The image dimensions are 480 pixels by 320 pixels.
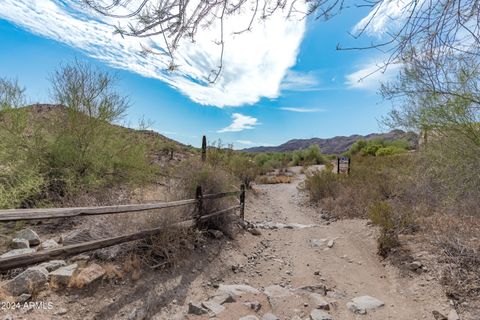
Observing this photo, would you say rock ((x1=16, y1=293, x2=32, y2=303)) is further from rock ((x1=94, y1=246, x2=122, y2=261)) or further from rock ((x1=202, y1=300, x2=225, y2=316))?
rock ((x1=202, y1=300, x2=225, y2=316))

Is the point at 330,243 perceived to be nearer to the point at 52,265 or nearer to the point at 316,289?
the point at 316,289

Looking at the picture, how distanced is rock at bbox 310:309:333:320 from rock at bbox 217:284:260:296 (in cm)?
98

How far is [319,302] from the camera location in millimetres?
4098

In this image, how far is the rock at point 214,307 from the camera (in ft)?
12.3

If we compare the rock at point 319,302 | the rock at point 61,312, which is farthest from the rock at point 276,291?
the rock at point 61,312

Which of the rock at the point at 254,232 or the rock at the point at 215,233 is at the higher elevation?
the rock at the point at 215,233

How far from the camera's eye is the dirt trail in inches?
158

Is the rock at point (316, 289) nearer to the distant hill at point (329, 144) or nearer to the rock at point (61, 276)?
the rock at point (61, 276)

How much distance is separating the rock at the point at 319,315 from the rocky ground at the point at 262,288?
0.04 ft

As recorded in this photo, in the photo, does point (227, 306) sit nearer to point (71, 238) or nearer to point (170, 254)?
point (170, 254)

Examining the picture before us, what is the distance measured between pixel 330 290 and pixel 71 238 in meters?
4.11

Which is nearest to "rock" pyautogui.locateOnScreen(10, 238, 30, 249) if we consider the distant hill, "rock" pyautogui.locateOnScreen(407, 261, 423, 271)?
"rock" pyautogui.locateOnScreen(407, 261, 423, 271)

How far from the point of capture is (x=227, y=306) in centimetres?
393

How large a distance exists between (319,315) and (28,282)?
342cm
